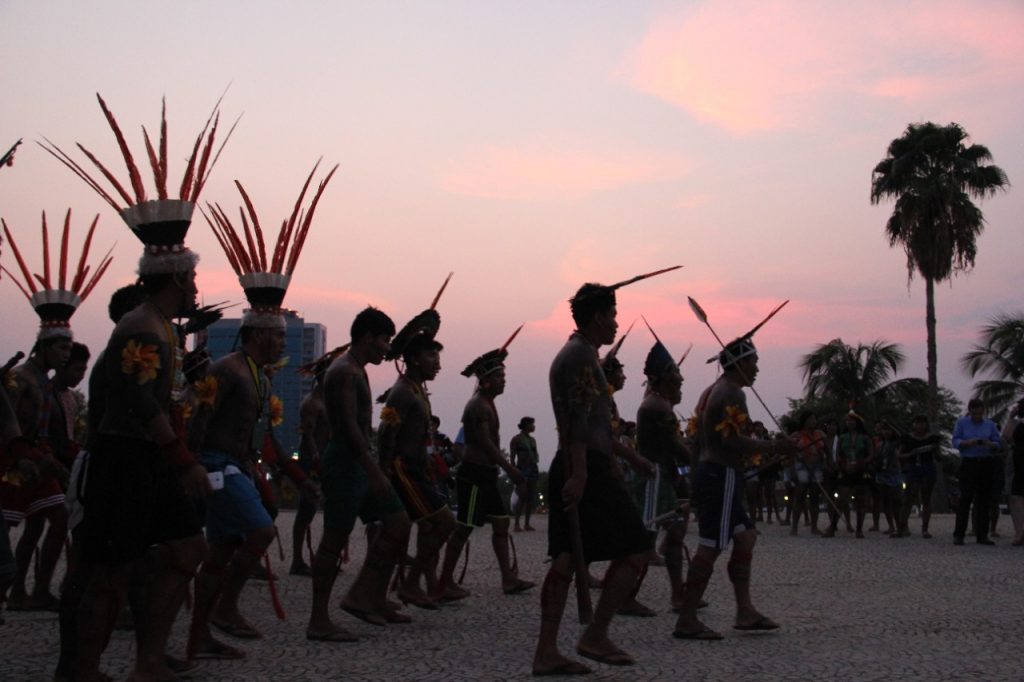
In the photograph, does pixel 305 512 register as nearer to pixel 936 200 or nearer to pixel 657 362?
pixel 657 362

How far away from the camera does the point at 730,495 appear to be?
26.3 ft

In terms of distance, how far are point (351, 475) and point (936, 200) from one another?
28875 mm

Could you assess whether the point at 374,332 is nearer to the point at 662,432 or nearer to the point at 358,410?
the point at 358,410

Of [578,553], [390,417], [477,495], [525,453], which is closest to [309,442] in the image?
[477,495]

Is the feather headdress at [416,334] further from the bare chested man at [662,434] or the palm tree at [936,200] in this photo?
the palm tree at [936,200]

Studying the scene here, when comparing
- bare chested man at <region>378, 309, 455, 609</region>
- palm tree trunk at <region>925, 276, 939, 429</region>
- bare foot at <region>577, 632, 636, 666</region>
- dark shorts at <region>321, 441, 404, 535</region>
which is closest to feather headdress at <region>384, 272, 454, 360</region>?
bare chested man at <region>378, 309, 455, 609</region>

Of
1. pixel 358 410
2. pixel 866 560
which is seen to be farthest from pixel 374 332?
pixel 866 560

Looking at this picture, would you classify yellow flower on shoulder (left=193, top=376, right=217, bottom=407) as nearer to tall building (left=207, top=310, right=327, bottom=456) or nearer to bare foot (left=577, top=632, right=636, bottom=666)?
tall building (left=207, top=310, right=327, bottom=456)

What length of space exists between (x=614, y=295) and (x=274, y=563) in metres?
7.45

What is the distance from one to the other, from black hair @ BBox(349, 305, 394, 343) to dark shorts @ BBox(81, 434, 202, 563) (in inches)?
98.7

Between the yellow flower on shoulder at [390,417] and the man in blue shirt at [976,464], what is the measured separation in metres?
10.1

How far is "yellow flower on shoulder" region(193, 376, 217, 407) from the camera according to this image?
22.2 feet

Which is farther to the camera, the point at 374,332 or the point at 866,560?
the point at 866,560

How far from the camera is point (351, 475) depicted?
25.2 ft
